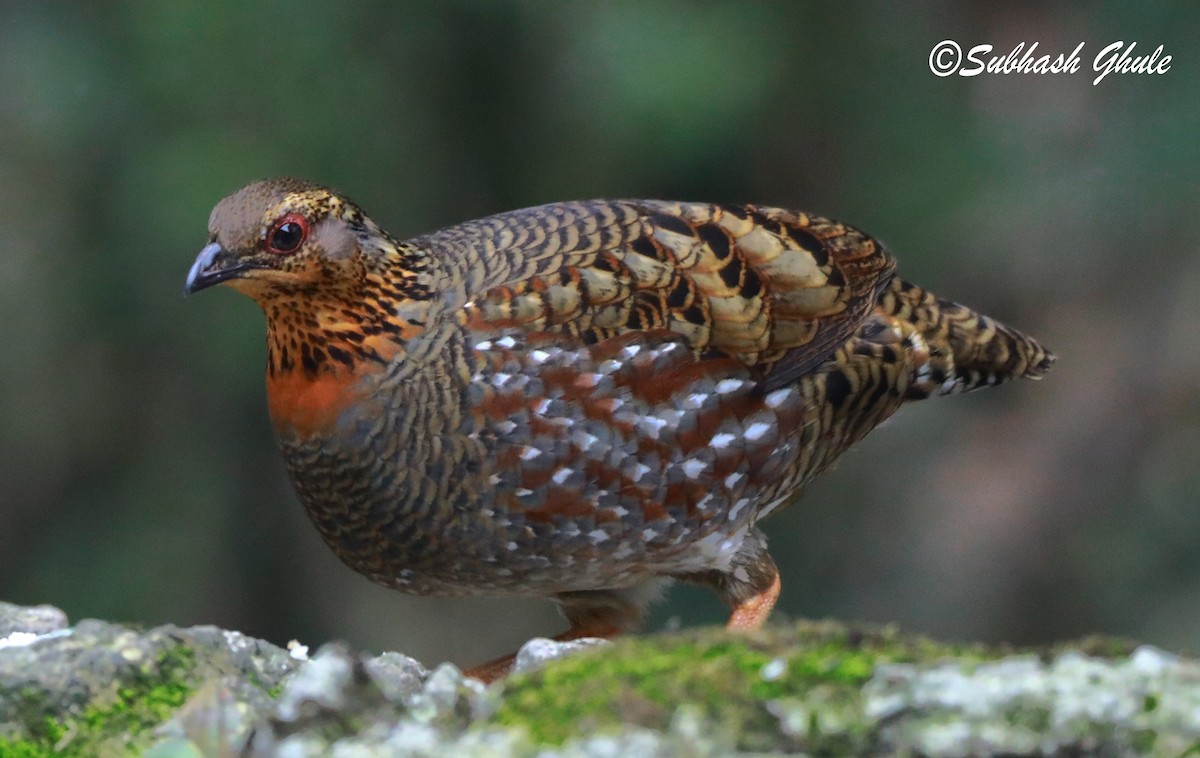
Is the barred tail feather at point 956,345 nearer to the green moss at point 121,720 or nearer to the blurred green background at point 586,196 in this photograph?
the blurred green background at point 586,196

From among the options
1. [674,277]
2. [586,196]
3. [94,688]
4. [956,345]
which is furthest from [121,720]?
[586,196]

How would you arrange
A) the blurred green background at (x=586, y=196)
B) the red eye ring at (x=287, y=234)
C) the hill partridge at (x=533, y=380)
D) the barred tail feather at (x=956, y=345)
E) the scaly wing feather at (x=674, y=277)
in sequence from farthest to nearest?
the blurred green background at (x=586, y=196), the barred tail feather at (x=956, y=345), the scaly wing feather at (x=674, y=277), the hill partridge at (x=533, y=380), the red eye ring at (x=287, y=234)

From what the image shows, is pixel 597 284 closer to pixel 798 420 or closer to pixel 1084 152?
pixel 798 420

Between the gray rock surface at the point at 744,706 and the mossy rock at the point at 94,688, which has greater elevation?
the gray rock surface at the point at 744,706

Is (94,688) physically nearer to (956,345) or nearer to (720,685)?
(720,685)

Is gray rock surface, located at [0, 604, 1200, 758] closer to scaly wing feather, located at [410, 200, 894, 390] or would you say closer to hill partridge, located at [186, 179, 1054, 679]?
hill partridge, located at [186, 179, 1054, 679]

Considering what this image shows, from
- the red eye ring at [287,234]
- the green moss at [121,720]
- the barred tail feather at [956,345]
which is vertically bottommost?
the green moss at [121,720]

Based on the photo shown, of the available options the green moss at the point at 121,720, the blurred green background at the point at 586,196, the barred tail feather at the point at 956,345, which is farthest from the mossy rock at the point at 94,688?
the blurred green background at the point at 586,196
